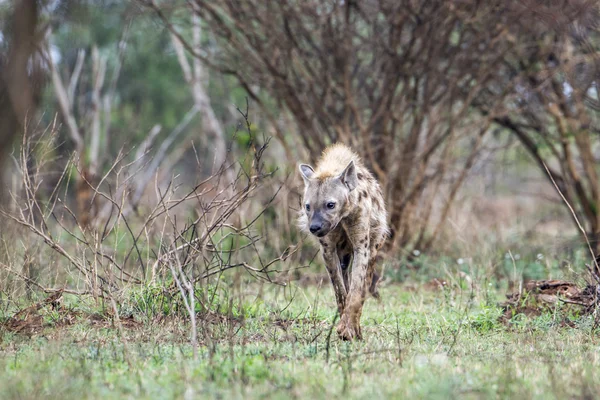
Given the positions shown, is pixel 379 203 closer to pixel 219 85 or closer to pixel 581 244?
pixel 581 244

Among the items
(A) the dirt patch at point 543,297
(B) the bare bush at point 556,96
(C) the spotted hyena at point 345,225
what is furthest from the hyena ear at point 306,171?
(B) the bare bush at point 556,96

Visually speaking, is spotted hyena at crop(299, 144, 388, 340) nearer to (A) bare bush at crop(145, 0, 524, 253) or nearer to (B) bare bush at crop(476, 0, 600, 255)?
(A) bare bush at crop(145, 0, 524, 253)

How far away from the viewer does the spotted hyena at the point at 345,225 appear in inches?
242

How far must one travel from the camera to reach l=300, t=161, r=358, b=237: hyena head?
6.18 metres

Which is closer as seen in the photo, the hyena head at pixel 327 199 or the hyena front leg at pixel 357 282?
the hyena front leg at pixel 357 282

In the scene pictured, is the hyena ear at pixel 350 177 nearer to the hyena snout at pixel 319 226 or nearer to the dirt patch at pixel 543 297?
the hyena snout at pixel 319 226

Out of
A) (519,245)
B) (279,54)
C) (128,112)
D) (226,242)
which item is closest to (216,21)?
(279,54)

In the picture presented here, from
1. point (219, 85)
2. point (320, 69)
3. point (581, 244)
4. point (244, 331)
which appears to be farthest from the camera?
point (219, 85)

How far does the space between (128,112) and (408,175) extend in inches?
517

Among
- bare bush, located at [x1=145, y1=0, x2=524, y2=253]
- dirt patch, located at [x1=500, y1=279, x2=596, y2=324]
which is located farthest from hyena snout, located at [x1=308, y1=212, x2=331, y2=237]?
bare bush, located at [x1=145, y1=0, x2=524, y2=253]

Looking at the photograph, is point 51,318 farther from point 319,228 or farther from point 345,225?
point 345,225

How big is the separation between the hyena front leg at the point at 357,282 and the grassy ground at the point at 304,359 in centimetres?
15

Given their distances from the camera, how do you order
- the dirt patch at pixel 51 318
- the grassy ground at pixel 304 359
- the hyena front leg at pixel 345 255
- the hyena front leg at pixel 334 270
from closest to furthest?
the grassy ground at pixel 304 359 < the dirt patch at pixel 51 318 < the hyena front leg at pixel 334 270 < the hyena front leg at pixel 345 255

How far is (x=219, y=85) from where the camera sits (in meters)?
16.8
